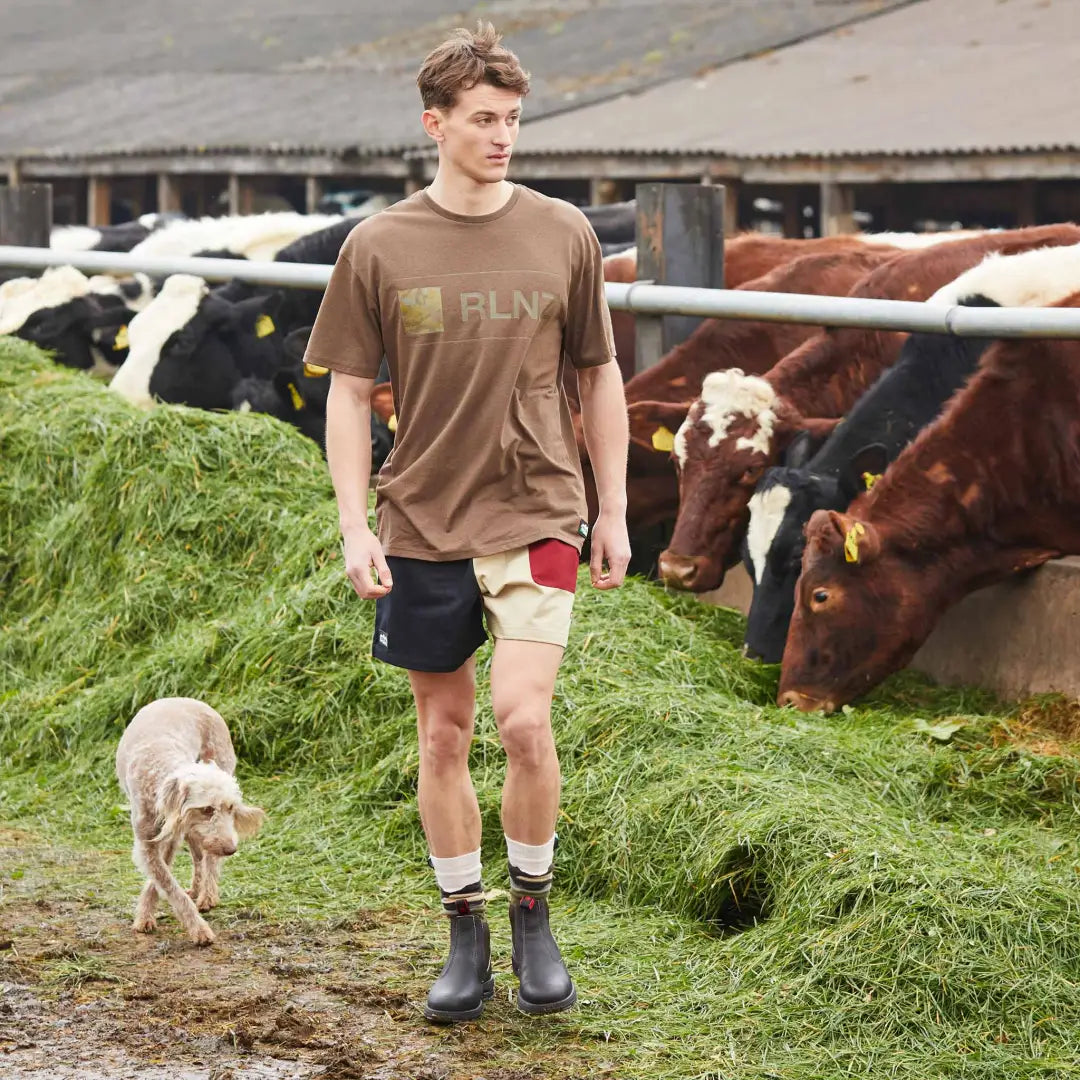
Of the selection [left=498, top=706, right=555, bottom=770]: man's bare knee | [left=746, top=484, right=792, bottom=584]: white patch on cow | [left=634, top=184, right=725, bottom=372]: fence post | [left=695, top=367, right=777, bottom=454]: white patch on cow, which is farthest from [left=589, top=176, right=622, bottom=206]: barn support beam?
[left=498, top=706, right=555, bottom=770]: man's bare knee

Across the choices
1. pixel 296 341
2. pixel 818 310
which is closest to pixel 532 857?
pixel 818 310

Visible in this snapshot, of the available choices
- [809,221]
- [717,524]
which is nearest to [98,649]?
[717,524]

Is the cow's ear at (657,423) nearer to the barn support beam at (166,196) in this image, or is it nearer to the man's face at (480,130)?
the man's face at (480,130)

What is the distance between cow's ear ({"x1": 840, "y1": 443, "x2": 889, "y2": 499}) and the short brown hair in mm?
3190

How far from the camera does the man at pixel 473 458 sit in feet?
12.7

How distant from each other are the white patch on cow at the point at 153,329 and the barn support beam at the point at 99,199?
1556cm

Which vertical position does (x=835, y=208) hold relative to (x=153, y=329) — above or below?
above

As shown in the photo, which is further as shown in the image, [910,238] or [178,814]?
[910,238]

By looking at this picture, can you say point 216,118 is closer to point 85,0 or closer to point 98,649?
point 85,0

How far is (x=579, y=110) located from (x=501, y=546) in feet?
60.1

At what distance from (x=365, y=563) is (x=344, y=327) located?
0.51 meters

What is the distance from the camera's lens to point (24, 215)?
11.4 metres

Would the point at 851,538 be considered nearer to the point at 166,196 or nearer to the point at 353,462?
the point at 353,462

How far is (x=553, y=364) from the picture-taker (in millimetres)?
4023
